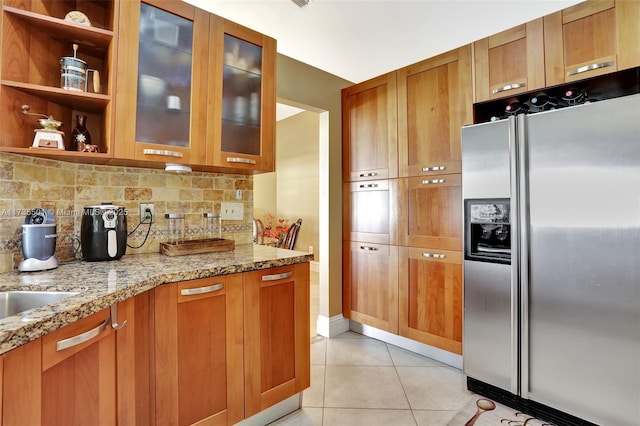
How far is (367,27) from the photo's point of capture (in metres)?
2.26

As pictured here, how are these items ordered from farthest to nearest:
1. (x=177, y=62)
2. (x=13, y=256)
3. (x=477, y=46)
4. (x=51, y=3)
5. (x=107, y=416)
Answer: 1. (x=477, y=46)
2. (x=177, y=62)
3. (x=51, y=3)
4. (x=13, y=256)
5. (x=107, y=416)

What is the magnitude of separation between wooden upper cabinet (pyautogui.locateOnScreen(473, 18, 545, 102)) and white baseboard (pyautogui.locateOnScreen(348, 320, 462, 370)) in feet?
6.13

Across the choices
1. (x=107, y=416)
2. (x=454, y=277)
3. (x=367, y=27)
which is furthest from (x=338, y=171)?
(x=107, y=416)

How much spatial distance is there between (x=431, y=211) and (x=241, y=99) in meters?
1.56

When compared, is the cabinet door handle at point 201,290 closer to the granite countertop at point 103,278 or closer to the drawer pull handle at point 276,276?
the granite countertop at point 103,278

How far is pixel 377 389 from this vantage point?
2068 mm

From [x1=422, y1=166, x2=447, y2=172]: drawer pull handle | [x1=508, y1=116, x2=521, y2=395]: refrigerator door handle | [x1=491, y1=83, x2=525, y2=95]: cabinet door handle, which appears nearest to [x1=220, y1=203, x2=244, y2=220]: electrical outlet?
[x1=422, y1=166, x2=447, y2=172]: drawer pull handle

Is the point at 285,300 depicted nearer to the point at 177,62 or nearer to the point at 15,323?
the point at 15,323

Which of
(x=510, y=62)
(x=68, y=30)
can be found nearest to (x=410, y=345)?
(x=510, y=62)

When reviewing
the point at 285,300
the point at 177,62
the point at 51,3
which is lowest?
the point at 285,300

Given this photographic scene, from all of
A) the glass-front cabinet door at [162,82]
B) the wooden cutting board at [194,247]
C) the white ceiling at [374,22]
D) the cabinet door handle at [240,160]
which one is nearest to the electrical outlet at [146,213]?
the wooden cutting board at [194,247]

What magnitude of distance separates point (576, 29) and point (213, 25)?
204 centimetres

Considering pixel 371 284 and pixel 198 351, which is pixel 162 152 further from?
pixel 371 284

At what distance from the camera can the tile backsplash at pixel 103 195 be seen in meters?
1.39
